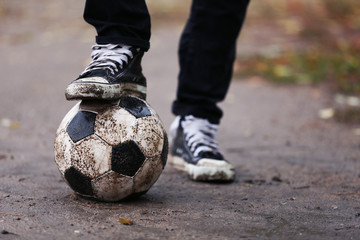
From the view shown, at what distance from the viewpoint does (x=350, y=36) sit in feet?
28.4

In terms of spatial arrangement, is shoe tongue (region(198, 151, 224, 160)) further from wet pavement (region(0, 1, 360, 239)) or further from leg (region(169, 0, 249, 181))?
wet pavement (region(0, 1, 360, 239))

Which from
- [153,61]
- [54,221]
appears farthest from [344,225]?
[153,61]

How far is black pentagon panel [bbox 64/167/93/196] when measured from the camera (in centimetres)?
216

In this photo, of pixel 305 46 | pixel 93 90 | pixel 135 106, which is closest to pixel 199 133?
pixel 135 106

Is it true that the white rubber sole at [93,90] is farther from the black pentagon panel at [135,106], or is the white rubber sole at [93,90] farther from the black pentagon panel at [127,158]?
the black pentagon panel at [127,158]

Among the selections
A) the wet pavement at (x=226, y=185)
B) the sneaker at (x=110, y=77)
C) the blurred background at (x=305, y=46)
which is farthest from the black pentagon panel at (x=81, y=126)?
the blurred background at (x=305, y=46)

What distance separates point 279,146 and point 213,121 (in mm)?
946

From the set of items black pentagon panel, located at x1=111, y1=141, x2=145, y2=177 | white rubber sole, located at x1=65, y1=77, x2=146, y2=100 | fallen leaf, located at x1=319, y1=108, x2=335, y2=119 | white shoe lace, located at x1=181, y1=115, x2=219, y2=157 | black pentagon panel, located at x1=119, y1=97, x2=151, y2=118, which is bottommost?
fallen leaf, located at x1=319, y1=108, x2=335, y2=119

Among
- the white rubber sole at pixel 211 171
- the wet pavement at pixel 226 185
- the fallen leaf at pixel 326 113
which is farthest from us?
the fallen leaf at pixel 326 113

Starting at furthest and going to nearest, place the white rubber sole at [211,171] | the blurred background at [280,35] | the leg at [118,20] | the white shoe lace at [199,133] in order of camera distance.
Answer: the blurred background at [280,35] → the white shoe lace at [199,133] → the white rubber sole at [211,171] → the leg at [118,20]

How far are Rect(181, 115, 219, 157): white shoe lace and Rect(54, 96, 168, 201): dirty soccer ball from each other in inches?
28.7

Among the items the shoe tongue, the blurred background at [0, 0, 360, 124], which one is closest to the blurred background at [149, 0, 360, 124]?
the blurred background at [0, 0, 360, 124]

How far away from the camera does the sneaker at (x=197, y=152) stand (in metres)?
2.79

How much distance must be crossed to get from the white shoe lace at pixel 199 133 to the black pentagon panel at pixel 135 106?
2.40ft
